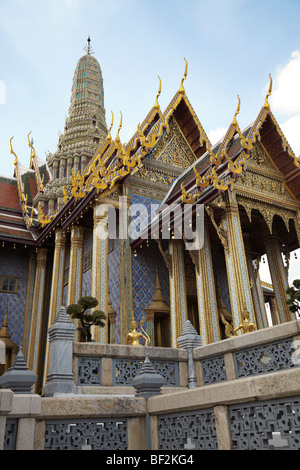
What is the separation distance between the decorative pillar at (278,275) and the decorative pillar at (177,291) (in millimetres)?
2992

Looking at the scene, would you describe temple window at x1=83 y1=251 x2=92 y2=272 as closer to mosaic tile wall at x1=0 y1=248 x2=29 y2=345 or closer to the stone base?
mosaic tile wall at x1=0 y1=248 x2=29 y2=345

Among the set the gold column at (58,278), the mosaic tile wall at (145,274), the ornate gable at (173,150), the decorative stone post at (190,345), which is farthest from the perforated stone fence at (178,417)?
the ornate gable at (173,150)

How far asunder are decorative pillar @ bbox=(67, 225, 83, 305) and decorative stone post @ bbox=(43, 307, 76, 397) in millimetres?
5466

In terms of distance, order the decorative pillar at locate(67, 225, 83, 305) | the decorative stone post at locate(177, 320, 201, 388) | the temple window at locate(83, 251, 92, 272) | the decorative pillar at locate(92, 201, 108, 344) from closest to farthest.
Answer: the decorative stone post at locate(177, 320, 201, 388)
the decorative pillar at locate(92, 201, 108, 344)
the decorative pillar at locate(67, 225, 83, 305)
the temple window at locate(83, 251, 92, 272)

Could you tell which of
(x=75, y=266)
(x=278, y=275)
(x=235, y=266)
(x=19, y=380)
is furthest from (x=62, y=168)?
(x=19, y=380)

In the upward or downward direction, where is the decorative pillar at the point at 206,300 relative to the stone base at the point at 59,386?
upward

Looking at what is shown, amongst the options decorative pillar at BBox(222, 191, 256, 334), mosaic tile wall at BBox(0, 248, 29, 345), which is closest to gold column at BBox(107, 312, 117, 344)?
decorative pillar at BBox(222, 191, 256, 334)

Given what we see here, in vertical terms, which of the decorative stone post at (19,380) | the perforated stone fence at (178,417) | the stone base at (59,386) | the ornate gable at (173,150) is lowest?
the perforated stone fence at (178,417)

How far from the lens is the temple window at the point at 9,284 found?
42.3 feet

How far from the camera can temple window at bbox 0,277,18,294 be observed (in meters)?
12.9

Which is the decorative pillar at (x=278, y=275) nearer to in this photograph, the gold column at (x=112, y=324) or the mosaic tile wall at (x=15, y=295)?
the gold column at (x=112, y=324)

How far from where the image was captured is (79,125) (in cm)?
1708

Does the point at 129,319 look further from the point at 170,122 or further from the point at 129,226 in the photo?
the point at 170,122

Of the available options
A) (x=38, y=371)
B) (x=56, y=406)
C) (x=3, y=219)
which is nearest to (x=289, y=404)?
(x=56, y=406)
